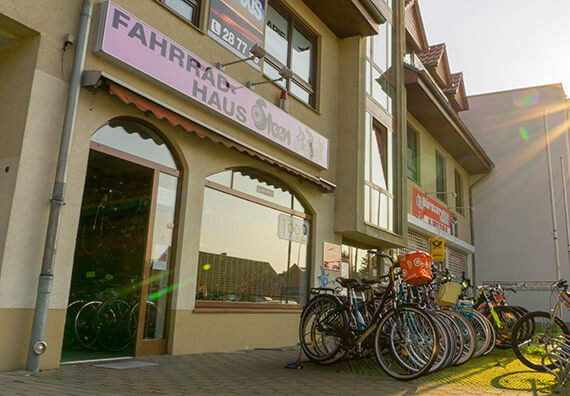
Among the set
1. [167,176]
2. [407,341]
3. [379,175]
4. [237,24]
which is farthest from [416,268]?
[379,175]

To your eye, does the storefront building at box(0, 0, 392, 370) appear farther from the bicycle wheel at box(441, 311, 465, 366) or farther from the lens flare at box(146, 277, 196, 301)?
the bicycle wheel at box(441, 311, 465, 366)

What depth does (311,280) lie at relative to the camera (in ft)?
32.7

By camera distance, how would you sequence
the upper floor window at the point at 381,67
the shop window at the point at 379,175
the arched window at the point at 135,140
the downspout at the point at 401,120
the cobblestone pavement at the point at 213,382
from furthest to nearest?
the downspout at the point at 401,120
the upper floor window at the point at 381,67
the shop window at the point at 379,175
the arched window at the point at 135,140
the cobblestone pavement at the point at 213,382

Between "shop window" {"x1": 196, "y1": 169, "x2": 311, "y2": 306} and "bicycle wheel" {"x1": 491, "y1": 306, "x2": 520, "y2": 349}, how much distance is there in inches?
140

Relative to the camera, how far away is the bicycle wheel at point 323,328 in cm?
591

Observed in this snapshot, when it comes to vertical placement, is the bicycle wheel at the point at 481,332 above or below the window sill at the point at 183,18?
below

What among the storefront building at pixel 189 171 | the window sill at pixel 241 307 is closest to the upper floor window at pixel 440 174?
the storefront building at pixel 189 171

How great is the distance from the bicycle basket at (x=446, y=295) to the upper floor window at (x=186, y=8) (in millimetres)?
5195

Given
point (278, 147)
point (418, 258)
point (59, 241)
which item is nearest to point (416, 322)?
point (418, 258)

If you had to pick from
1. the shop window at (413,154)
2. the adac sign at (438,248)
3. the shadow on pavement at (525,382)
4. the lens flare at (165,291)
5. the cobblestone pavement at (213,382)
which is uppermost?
the shop window at (413,154)

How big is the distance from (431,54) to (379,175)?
1005cm

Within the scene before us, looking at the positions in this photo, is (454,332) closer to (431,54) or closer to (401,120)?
(401,120)

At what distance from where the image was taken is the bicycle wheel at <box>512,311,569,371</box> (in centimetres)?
588

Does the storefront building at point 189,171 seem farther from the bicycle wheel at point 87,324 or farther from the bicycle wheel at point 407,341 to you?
the bicycle wheel at point 407,341
